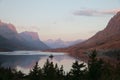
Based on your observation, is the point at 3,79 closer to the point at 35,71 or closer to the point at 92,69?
the point at 35,71

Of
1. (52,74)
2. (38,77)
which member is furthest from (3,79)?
(52,74)

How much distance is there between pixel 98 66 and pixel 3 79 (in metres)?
23.0

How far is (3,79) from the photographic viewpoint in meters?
47.0

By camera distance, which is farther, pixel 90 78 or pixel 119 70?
pixel 119 70

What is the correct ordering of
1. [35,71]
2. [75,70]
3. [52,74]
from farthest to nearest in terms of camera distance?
[35,71], [52,74], [75,70]

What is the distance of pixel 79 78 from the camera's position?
96.7 feet

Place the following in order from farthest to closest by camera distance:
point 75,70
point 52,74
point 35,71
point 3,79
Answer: point 3,79 → point 35,71 → point 52,74 → point 75,70

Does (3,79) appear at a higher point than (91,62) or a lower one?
lower

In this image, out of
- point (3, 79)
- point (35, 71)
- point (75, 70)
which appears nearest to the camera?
point (75, 70)

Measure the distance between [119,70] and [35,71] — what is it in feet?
44.2

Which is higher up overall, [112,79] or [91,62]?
[91,62]

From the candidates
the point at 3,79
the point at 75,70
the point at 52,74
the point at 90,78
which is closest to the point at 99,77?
the point at 90,78

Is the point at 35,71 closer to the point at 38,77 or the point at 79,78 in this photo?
the point at 38,77

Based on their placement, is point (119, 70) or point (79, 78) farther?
point (119, 70)
